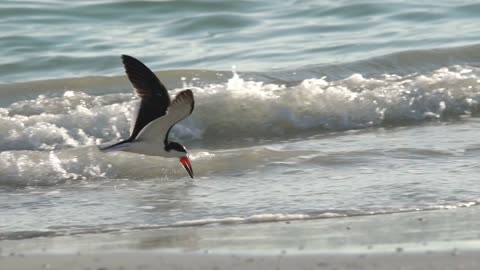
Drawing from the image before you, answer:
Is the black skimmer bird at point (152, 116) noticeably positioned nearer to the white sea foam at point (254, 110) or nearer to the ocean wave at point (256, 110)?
the white sea foam at point (254, 110)

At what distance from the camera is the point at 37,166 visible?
24.1 ft

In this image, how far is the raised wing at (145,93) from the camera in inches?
283

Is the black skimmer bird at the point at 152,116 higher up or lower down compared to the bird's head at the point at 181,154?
higher up

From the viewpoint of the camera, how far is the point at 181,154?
7.24 m

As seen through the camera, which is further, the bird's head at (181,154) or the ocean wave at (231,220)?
the bird's head at (181,154)

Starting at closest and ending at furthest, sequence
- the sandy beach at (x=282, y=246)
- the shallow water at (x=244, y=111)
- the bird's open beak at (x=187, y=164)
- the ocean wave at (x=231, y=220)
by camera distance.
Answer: the sandy beach at (x=282, y=246), the ocean wave at (x=231, y=220), the shallow water at (x=244, y=111), the bird's open beak at (x=187, y=164)

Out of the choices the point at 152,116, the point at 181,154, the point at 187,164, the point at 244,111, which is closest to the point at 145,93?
the point at 152,116

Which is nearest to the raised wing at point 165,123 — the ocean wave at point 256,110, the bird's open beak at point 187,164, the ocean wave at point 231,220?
the bird's open beak at point 187,164

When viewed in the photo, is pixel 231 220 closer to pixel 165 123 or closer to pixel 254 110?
pixel 165 123

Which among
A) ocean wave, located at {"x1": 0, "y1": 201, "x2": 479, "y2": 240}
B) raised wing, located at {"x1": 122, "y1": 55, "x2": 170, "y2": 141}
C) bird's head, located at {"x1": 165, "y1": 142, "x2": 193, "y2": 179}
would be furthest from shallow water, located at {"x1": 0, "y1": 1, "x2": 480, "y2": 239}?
raised wing, located at {"x1": 122, "y1": 55, "x2": 170, "y2": 141}

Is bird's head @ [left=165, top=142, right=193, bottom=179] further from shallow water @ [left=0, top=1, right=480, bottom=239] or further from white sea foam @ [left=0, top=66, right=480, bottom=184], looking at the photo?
white sea foam @ [left=0, top=66, right=480, bottom=184]

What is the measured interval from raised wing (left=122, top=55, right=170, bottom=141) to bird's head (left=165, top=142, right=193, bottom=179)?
0.21 metres

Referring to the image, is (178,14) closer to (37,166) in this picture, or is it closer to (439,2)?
(439,2)

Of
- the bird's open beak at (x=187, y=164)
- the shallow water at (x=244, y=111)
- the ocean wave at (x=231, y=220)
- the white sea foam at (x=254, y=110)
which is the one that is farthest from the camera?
the white sea foam at (x=254, y=110)
